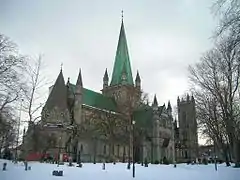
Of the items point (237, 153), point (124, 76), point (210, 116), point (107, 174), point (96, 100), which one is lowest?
point (107, 174)

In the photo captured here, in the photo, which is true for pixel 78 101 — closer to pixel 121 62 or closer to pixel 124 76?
pixel 124 76

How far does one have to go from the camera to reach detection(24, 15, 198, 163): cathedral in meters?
41.1

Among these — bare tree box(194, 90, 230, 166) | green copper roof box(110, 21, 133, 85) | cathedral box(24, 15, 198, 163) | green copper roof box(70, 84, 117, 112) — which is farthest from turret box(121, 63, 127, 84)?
bare tree box(194, 90, 230, 166)

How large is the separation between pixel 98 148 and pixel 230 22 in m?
49.4

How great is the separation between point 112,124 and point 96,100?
59.5 ft

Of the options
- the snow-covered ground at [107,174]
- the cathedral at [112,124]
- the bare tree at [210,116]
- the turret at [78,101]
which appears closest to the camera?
the snow-covered ground at [107,174]

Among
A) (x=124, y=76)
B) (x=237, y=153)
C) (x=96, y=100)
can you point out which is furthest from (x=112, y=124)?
(x=124, y=76)

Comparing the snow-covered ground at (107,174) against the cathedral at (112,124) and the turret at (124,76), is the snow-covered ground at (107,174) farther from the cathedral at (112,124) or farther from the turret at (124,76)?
the turret at (124,76)

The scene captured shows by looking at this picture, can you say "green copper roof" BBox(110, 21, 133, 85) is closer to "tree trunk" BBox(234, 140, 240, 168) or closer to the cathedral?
the cathedral

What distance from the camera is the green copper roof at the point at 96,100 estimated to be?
60.5 m

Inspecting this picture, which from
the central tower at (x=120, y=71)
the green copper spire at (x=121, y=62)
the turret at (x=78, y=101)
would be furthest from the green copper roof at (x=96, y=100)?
the green copper spire at (x=121, y=62)

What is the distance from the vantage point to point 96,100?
6388 cm

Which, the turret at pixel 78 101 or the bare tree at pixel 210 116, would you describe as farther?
the turret at pixel 78 101

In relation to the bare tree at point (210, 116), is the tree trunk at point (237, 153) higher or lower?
lower
